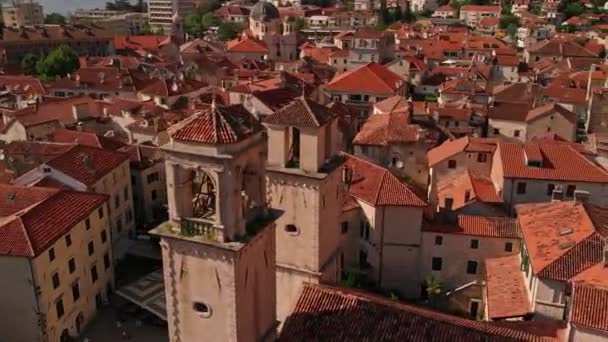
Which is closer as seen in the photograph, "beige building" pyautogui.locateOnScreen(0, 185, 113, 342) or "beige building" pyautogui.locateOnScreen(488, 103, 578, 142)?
"beige building" pyautogui.locateOnScreen(0, 185, 113, 342)

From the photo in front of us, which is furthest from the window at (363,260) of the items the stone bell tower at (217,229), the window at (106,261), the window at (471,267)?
the stone bell tower at (217,229)

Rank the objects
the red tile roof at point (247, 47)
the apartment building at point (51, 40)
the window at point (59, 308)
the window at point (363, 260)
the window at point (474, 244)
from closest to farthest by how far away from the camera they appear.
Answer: the window at point (59, 308) < the window at point (474, 244) < the window at point (363, 260) < the red tile roof at point (247, 47) < the apartment building at point (51, 40)

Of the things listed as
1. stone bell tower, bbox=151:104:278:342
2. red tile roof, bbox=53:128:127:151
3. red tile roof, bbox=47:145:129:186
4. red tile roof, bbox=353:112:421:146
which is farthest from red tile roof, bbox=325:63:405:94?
stone bell tower, bbox=151:104:278:342

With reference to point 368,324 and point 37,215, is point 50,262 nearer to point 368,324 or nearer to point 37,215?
point 37,215

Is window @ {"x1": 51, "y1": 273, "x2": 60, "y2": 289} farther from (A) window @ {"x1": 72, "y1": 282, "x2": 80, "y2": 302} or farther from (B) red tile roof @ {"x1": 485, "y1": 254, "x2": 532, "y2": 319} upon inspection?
(B) red tile roof @ {"x1": 485, "y1": 254, "x2": 532, "y2": 319}

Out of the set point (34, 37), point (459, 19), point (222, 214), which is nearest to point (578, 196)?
point (222, 214)

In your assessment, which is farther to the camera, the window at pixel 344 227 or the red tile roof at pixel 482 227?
the window at pixel 344 227

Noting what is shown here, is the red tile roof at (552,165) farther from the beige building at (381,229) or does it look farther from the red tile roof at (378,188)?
the beige building at (381,229)
